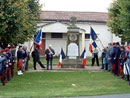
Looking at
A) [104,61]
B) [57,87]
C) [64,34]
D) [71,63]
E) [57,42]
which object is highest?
[64,34]

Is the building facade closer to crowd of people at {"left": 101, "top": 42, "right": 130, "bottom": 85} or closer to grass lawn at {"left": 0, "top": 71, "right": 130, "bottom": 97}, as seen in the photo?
crowd of people at {"left": 101, "top": 42, "right": 130, "bottom": 85}

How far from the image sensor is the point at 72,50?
27516mm

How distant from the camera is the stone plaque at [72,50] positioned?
27444 mm

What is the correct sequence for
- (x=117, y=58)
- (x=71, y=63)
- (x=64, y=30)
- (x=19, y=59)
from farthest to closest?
(x=64, y=30)
(x=71, y=63)
(x=19, y=59)
(x=117, y=58)

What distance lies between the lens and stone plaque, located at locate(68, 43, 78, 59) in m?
27.4

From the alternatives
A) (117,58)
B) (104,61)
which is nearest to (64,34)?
(104,61)

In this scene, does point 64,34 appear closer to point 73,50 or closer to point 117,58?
point 73,50

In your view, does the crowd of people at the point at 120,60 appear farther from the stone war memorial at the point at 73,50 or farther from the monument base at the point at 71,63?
the stone war memorial at the point at 73,50

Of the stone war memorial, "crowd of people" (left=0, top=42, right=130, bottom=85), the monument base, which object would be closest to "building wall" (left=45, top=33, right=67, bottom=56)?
the stone war memorial

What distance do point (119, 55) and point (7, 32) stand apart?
6.74 m

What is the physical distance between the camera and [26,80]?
760 inches

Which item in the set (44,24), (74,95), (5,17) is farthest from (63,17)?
(74,95)

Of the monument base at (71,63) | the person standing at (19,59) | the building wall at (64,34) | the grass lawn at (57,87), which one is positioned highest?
the building wall at (64,34)

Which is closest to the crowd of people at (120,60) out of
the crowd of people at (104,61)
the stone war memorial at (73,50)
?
Result: the crowd of people at (104,61)
